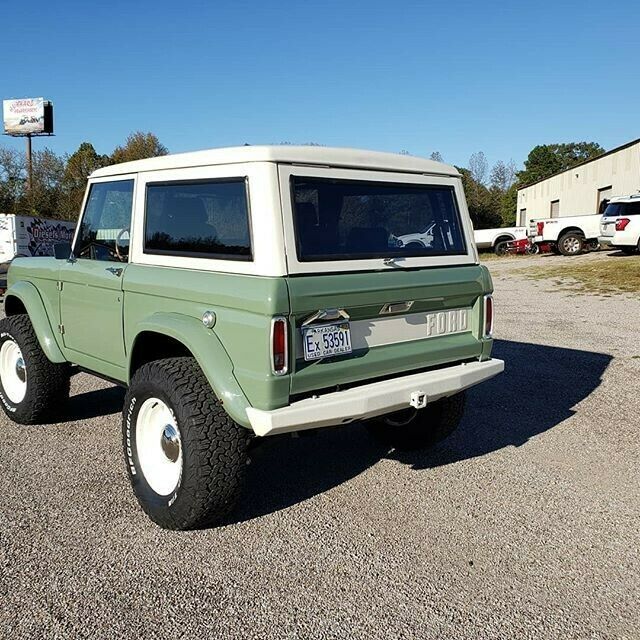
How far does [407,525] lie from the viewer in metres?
3.68

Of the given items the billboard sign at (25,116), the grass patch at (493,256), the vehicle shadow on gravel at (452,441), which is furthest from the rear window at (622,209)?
the billboard sign at (25,116)

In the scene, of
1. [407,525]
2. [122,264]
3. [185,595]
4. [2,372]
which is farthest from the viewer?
[2,372]

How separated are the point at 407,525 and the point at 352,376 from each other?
93 centimetres

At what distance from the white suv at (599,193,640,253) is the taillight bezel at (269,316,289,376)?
65.4 ft

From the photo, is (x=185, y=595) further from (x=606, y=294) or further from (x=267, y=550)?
(x=606, y=294)

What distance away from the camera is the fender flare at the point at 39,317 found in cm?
495

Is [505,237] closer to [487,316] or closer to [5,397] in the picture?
[487,316]

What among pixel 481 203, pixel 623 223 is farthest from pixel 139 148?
pixel 623 223

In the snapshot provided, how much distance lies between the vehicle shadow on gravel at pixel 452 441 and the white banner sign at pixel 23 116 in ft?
190

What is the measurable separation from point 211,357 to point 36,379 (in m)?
2.49

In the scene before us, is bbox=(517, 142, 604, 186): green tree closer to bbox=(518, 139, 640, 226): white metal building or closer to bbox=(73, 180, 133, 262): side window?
bbox=(518, 139, 640, 226): white metal building

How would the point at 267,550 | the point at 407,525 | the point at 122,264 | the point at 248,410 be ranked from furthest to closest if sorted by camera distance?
1. the point at 122,264
2. the point at 407,525
3. the point at 267,550
4. the point at 248,410

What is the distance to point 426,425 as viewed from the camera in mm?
4621

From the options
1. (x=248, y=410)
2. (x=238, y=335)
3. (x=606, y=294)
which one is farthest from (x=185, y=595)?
(x=606, y=294)
